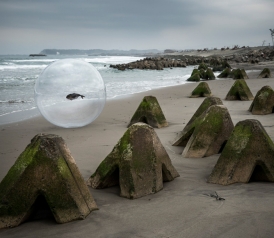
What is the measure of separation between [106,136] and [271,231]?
534 centimetres

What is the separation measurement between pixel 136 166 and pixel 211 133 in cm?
210

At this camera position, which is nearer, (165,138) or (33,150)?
(33,150)

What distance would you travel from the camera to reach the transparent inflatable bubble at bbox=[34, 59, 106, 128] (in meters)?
8.13

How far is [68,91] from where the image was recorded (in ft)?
27.1

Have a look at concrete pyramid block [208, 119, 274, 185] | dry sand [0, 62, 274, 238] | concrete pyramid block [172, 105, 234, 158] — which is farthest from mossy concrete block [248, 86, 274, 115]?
concrete pyramid block [208, 119, 274, 185]

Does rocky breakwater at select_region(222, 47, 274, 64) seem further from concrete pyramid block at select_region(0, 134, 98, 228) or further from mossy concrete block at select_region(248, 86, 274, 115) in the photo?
concrete pyramid block at select_region(0, 134, 98, 228)

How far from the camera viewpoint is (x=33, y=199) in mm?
3984

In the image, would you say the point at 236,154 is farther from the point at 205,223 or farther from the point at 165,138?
the point at 165,138

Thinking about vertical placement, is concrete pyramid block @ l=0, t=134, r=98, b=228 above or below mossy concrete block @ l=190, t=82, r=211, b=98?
above

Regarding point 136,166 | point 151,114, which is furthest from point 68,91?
point 136,166

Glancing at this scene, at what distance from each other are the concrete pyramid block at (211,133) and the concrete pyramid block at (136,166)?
137cm

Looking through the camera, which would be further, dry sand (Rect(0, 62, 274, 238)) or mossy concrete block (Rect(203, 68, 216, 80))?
mossy concrete block (Rect(203, 68, 216, 80))

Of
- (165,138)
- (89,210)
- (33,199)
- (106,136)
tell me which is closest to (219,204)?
(89,210)

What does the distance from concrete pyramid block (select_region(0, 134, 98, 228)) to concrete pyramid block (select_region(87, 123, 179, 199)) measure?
0.85 m
